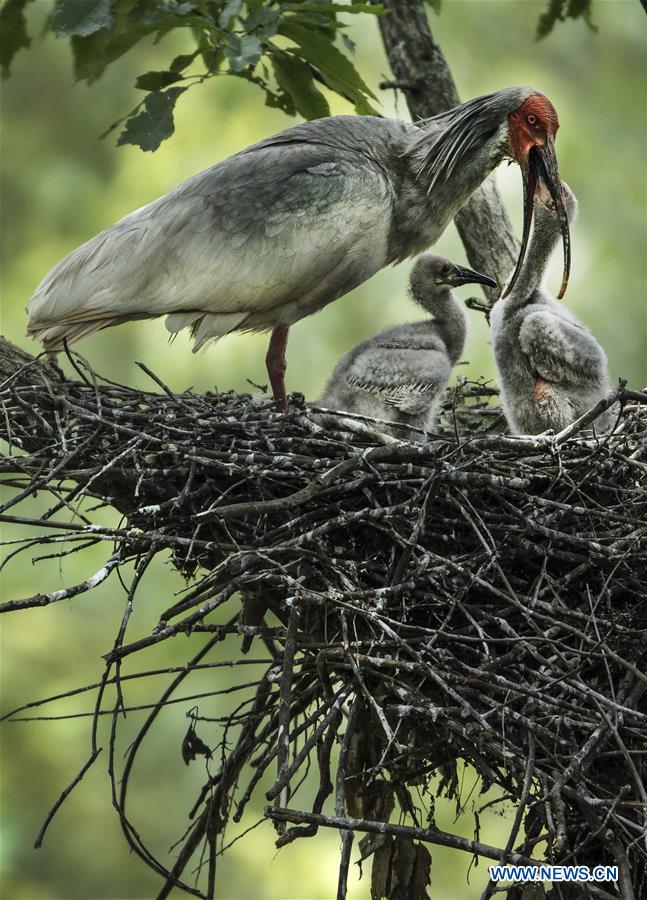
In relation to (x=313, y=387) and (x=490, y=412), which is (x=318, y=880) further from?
(x=490, y=412)

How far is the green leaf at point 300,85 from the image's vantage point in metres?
5.15

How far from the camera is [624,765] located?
362 cm

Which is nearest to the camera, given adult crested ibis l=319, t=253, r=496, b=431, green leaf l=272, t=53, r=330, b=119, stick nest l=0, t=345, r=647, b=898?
stick nest l=0, t=345, r=647, b=898

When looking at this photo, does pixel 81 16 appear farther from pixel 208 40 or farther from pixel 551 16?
pixel 551 16

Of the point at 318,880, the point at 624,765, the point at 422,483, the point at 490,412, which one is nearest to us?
the point at 624,765

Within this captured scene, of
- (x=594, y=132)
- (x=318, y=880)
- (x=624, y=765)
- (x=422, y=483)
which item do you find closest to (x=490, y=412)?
(x=422, y=483)

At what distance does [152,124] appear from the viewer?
475 centimetres

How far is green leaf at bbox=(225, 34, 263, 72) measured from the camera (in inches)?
174

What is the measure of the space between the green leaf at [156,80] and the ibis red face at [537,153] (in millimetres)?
1407

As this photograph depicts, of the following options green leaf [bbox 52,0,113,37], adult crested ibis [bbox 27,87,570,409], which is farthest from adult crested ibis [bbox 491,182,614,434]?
green leaf [bbox 52,0,113,37]

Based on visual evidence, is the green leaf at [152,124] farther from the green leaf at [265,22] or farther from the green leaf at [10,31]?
the green leaf at [10,31]

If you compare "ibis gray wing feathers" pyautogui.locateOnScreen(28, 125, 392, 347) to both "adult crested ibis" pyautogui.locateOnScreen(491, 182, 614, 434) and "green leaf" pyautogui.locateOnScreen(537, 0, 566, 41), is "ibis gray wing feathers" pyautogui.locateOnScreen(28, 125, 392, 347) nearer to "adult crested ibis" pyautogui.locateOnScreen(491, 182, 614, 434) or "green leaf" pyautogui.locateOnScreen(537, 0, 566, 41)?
"adult crested ibis" pyautogui.locateOnScreen(491, 182, 614, 434)

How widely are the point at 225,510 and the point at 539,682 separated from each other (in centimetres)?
106

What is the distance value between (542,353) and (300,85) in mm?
1557
